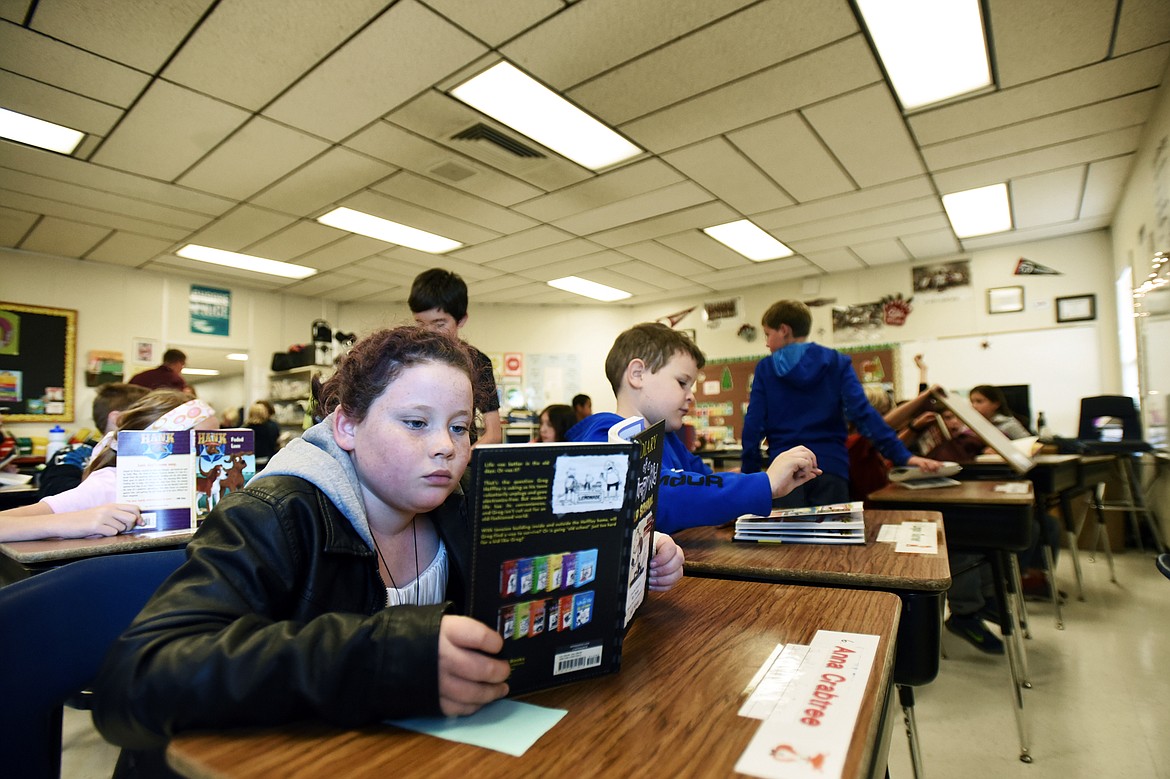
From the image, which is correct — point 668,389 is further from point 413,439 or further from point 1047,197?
point 1047,197

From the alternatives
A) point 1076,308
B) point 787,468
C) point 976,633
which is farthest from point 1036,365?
point 787,468

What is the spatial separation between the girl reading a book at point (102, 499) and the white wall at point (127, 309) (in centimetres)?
467

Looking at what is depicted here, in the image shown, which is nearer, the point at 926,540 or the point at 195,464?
the point at 926,540

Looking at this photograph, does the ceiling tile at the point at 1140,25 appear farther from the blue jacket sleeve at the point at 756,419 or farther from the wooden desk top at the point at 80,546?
the wooden desk top at the point at 80,546

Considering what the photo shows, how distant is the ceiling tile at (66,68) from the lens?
2662 mm

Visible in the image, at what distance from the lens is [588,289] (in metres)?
7.36

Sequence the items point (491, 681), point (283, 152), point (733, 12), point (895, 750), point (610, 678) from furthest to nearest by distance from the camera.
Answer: point (283, 152), point (733, 12), point (895, 750), point (610, 678), point (491, 681)

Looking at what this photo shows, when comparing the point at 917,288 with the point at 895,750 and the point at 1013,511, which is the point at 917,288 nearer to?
the point at 1013,511

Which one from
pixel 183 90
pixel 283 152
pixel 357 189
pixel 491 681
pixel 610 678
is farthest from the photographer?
pixel 357 189

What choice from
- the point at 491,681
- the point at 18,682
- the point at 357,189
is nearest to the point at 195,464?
the point at 18,682

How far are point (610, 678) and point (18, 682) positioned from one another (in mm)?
730

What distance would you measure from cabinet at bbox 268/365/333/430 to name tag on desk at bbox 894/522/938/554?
6.18 metres

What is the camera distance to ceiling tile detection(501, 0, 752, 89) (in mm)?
2508

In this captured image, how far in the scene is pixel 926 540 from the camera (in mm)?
1327
